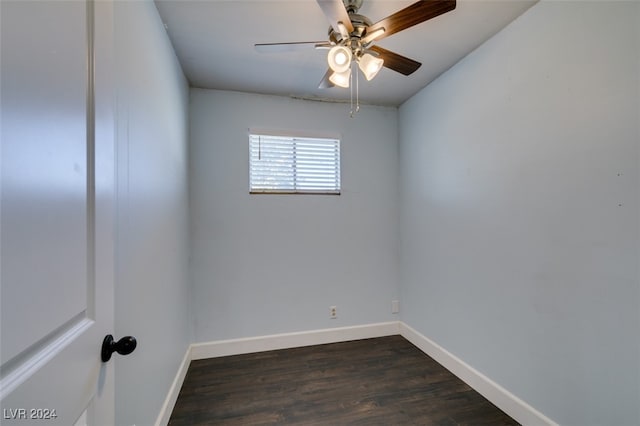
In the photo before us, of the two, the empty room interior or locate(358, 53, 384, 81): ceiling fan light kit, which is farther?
locate(358, 53, 384, 81): ceiling fan light kit

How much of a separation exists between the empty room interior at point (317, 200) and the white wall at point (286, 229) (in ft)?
0.06

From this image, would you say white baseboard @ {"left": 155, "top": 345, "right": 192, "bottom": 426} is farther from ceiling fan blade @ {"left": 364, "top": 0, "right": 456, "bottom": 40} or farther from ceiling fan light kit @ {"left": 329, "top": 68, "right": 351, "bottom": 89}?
ceiling fan blade @ {"left": 364, "top": 0, "right": 456, "bottom": 40}

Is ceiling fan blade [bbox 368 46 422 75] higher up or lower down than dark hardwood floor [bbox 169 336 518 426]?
higher up

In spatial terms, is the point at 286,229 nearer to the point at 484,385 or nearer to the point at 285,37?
the point at 285,37

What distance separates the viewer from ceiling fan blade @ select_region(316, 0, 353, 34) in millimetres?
1214

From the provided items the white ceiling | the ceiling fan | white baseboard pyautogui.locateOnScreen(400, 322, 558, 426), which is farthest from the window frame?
white baseboard pyautogui.locateOnScreen(400, 322, 558, 426)

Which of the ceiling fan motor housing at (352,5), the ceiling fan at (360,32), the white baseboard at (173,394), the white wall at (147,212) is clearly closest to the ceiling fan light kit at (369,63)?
the ceiling fan at (360,32)

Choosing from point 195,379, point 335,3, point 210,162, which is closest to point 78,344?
point 335,3

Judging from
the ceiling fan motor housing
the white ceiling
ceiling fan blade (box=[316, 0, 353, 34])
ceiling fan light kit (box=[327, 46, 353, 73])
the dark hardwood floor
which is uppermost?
the white ceiling

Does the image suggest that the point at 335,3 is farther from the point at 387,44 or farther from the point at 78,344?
the point at 78,344

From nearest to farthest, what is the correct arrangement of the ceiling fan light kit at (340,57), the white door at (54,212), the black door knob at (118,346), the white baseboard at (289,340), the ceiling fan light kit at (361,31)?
the white door at (54,212)
the black door knob at (118,346)
the ceiling fan light kit at (361,31)
the ceiling fan light kit at (340,57)
the white baseboard at (289,340)

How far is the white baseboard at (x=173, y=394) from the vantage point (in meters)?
1.63

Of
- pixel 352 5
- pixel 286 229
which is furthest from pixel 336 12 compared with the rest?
pixel 286 229

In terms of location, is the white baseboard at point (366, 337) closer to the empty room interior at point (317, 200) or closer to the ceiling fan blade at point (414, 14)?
the empty room interior at point (317, 200)
